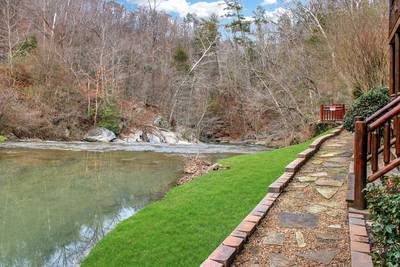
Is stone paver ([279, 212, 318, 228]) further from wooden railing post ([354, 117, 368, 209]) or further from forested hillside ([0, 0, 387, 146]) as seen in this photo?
forested hillside ([0, 0, 387, 146])

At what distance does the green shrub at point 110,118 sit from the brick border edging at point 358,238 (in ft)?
57.3

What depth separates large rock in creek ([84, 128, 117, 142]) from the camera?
725 inches

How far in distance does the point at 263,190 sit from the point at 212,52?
906 inches

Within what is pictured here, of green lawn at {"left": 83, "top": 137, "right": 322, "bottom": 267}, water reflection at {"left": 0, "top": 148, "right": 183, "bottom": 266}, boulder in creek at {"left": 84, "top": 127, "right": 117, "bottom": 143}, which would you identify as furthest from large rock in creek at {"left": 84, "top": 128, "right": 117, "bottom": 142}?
green lawn at {"left": 83, "top": 137, "right": 322, "bottom": 267}

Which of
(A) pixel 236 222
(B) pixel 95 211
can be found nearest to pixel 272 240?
(A) pixel 236 222

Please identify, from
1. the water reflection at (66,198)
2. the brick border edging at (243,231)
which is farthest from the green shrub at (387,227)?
the water reflection at (66,198)

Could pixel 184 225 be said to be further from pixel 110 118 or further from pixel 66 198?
pixel 110 118

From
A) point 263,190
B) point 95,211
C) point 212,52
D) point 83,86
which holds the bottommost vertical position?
point 95,211

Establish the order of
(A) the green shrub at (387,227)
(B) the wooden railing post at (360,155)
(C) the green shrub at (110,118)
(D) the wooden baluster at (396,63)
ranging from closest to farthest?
(A) the green shrub at (387,227) < (B) the wooden railing post at (360,155) < (D) the wooden baluster at (396,63) < (C) the green shrub at (110,118)

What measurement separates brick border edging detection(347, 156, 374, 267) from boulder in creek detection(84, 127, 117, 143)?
1636 cm

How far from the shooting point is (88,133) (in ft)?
62.4

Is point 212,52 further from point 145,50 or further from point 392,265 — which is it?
point 392,265

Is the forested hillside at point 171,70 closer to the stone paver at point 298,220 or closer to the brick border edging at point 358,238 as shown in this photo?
the stone paver at point 298,220

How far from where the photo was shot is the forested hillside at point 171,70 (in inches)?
725
